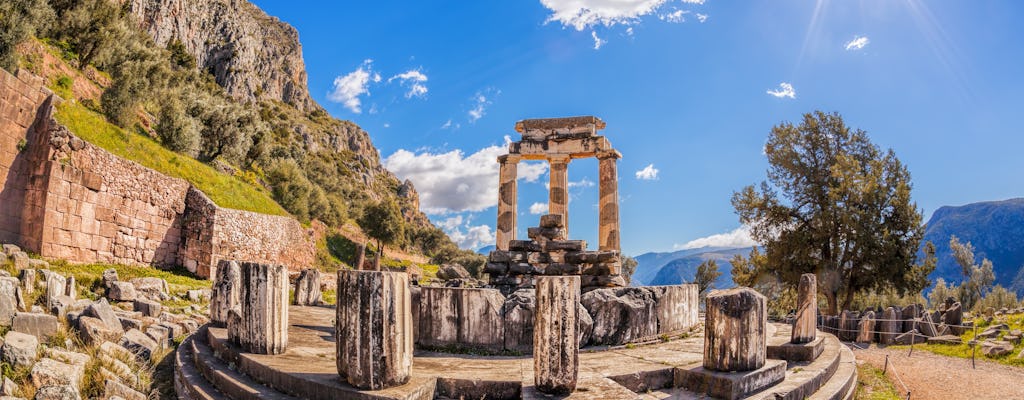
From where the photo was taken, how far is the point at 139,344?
8.20m

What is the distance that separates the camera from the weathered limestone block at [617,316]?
7410 mm

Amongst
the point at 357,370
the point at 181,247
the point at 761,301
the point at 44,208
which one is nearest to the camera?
the point at 357,370

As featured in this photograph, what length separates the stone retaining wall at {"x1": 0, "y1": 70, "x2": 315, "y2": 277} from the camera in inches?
575

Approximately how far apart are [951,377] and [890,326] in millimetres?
6456

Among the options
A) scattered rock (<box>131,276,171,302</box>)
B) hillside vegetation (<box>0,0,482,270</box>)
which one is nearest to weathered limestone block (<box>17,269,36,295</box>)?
scattered rock (<box>131,276,171,302</box>)

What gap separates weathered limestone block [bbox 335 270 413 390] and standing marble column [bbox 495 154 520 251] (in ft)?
42.7

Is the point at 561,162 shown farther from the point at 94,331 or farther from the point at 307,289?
the point at 94,331

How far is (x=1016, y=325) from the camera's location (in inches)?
678

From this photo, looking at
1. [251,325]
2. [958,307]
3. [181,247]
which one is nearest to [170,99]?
[181,247]

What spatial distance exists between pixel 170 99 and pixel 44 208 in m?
11.7

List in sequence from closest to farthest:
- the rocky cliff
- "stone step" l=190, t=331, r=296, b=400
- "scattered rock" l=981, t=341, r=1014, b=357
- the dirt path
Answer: "stone step" l=190, t=331, r=296, b=400 < the dirt path < "scattered rock" l=981, t=341, r=1014, b=357 < the rocky cliff

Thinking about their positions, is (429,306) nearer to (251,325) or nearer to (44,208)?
(251,325)

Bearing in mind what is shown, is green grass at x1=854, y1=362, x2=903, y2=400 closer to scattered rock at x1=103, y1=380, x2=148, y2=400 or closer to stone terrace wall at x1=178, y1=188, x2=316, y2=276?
scattered rock at x1=103, y1=380, x2=148, y2=400

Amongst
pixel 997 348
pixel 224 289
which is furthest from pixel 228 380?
pixel 997 348
